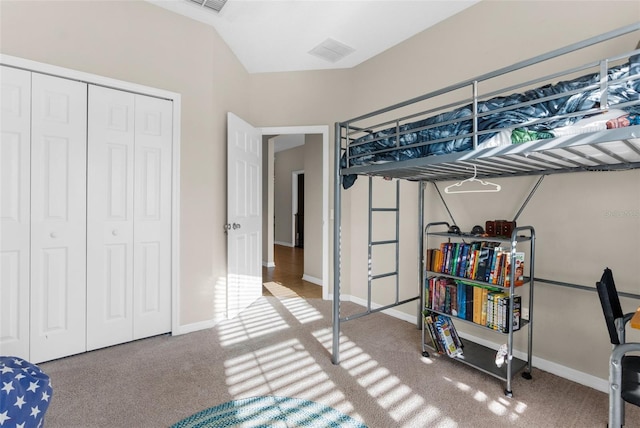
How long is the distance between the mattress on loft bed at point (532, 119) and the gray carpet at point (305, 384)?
1413mm

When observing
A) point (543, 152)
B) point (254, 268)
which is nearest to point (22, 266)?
point (254, 268)

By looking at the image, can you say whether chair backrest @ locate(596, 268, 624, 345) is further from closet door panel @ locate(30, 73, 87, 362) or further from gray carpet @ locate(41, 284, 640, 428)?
closet door panel @ locate(30, 73, 87, 362)

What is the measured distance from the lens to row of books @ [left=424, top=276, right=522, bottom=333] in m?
1.99

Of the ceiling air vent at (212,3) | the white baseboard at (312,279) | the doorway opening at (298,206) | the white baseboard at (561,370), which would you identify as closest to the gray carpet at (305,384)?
the white baseboard at (561,370)

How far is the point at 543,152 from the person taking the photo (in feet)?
4.84

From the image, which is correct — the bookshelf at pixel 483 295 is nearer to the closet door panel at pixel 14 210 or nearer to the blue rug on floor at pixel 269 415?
the blue rug on floor at pixel 269 415

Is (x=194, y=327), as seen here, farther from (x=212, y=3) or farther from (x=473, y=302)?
(x=212, y=3)

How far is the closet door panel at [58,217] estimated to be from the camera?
218 cm

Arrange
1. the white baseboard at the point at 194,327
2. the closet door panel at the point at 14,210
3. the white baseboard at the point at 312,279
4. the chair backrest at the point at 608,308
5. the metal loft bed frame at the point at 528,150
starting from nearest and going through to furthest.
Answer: the metal loft bed frame at the point at 528,150 → the chair backrest at the point at 608,308 → the closet door panel at the point at 14,210 → the white baseboard at the point at 194,327 → the white baseboard at the point at 312,279

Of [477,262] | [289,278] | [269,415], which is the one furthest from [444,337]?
[289,278]

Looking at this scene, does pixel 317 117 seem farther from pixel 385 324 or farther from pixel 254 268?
pixel 385 324

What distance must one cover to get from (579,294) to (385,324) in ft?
5.01

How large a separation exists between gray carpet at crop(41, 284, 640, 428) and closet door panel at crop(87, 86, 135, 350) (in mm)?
230

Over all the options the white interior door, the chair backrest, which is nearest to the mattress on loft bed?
the chair backrest
